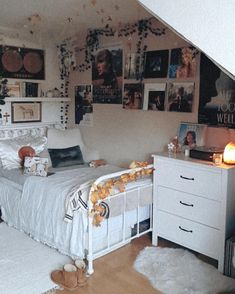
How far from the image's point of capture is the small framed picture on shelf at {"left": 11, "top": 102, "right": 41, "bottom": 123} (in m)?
3.88

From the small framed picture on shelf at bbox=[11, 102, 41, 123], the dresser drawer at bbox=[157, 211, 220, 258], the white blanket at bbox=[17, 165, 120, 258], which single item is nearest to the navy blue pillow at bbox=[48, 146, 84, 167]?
the white blanket at bbox=[17, 165, 120, 258]

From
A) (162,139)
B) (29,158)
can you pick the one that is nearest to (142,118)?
(162,139)

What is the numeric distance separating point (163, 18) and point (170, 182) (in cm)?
185

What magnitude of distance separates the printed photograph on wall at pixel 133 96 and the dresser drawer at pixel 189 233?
125cm

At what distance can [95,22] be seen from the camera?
3453mm

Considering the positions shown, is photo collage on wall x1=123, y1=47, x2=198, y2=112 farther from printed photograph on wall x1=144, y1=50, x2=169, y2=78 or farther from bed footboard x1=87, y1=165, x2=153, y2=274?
bed footboard x1=87, y1=165, x2=153, y2=274

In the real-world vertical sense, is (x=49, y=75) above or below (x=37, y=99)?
above

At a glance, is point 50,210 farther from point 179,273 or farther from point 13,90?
point 13,90

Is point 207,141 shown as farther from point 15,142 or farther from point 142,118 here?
point 15,142

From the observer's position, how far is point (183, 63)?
299cm

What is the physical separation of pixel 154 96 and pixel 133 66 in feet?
1.47

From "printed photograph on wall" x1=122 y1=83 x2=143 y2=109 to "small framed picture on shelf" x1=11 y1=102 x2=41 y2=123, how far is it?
47.8 inches

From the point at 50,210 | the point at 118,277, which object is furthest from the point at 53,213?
the point at 118,277

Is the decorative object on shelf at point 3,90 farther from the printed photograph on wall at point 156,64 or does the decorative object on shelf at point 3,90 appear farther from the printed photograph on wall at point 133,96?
the printed photograph on wall at point 156,64
